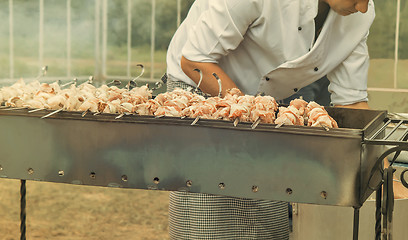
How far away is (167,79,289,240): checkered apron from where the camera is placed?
1951mm

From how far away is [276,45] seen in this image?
1949mm

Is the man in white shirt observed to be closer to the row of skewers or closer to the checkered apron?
the checkered apron

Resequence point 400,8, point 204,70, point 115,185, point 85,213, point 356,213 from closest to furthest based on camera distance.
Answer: point 356,213
point 115,185
point 204,70
point 85,213
point 400,8

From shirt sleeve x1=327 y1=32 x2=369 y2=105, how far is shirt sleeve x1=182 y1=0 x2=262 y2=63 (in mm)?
460

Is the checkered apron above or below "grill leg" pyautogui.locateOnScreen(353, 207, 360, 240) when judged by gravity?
below

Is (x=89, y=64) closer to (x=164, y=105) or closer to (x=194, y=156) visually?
(x=164, y=105)

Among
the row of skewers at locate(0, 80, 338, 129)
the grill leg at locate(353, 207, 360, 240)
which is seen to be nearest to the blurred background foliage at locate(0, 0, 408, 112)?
the row of skewers at locate(0, 80, 338, 129)

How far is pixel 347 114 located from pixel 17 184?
2.94m

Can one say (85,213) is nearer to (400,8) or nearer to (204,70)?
(204,70)

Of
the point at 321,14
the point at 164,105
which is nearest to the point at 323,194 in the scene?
the point at 164,105

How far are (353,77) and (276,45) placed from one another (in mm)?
358

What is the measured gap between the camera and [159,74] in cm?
552

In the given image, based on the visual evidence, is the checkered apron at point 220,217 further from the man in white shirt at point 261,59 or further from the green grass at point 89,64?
the green grass at point 89,64

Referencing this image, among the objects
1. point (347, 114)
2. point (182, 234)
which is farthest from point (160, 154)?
point (182, 234)
